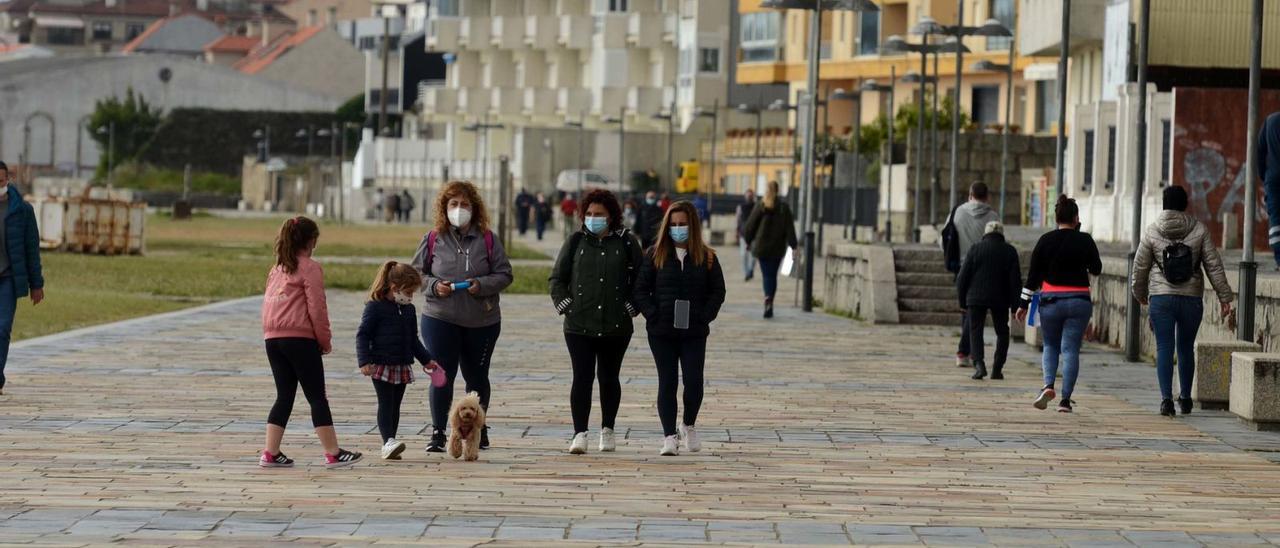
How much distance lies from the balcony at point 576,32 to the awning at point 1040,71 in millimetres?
41894

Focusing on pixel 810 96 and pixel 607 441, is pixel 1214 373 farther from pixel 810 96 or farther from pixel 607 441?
pixel 810 96

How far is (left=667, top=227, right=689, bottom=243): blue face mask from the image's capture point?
13.5 m

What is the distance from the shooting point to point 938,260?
29500mm

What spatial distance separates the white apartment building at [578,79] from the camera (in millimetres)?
102000

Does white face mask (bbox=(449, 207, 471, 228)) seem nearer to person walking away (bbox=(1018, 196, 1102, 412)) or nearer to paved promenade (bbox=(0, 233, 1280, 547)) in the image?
paved promenade (bbox=(0, 233, 1280, 547))

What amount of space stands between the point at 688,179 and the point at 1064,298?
7959cm

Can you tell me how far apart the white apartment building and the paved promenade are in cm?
7644

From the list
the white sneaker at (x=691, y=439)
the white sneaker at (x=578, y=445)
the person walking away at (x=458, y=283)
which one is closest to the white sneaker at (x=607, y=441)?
the white sneaker at (x=578, y=445)

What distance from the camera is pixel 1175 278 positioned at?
16.2 meters

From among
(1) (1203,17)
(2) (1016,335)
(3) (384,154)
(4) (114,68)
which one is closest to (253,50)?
(4) (114,68)

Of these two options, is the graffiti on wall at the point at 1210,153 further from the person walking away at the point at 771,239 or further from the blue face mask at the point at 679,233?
the blue face mask at the point at 679,233

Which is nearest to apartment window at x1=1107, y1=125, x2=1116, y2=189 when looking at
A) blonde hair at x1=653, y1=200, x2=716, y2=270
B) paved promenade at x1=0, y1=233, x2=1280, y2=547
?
paved promenade at x1=0, y1=233, x2=1280, y2=547

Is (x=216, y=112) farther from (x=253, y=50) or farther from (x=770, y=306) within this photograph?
(x=770, y=306)

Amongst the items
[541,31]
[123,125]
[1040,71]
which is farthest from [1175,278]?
[123,125]
